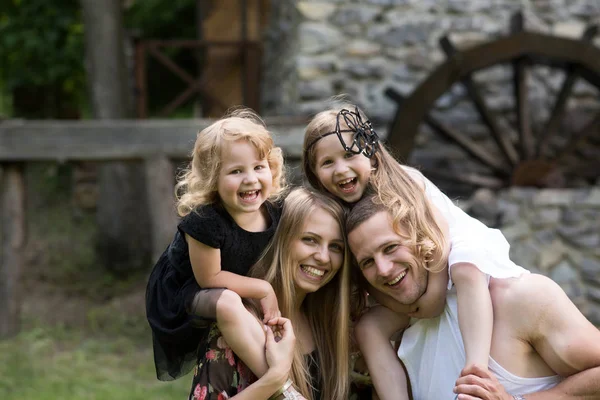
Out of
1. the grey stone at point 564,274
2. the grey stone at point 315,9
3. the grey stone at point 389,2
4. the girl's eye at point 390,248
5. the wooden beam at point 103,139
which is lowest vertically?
the grey stone at point 564,274

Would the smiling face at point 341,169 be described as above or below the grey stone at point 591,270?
above

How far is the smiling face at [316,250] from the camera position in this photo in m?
2.54

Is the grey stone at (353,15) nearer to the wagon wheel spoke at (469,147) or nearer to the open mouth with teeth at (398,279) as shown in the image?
the wagon wheel spoke at (469,147)

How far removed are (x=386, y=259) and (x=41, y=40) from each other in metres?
7.21

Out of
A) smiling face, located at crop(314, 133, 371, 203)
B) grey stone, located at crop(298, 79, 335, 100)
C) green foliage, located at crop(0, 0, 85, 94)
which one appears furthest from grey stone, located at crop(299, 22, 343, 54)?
smiling face, located at crop(314, 133, 371, 203)

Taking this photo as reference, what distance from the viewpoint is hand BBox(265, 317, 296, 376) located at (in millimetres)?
2434

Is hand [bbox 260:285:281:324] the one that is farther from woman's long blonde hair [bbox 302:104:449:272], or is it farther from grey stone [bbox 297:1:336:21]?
grey stone [bbox 297:1:336:21]

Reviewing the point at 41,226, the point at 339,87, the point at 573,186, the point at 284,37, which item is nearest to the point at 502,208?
the point at 573,186

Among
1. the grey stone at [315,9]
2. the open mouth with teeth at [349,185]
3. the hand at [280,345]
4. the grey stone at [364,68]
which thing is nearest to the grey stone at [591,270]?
the grey stone at [364,68]

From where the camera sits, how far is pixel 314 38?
664cm

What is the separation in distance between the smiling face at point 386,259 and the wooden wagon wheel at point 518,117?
10.4 ft

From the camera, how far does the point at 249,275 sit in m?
2.58

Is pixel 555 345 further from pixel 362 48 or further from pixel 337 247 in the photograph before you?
pixel 362 48

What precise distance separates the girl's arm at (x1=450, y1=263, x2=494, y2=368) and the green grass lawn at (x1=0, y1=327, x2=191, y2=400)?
2.67 m
